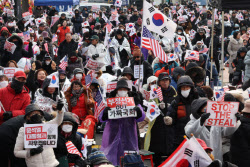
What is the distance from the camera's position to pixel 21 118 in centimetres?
770

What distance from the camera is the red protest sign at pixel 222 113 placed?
25.1 feet

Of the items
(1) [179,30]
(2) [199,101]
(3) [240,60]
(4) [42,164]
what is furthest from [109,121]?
(1) [179,30]

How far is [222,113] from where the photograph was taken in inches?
305

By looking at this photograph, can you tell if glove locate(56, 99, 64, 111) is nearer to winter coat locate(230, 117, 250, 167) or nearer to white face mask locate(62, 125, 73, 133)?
white face mask locate(62, 125, 73, 133)

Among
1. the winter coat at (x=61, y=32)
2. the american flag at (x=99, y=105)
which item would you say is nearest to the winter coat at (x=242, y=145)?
the american flag at (x=99, y=105)

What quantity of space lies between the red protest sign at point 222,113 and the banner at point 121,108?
5.40 ft

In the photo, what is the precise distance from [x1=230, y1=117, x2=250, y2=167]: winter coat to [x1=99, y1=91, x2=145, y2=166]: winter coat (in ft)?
6.76

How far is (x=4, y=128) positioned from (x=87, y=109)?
3565 mm

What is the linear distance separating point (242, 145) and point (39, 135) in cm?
242

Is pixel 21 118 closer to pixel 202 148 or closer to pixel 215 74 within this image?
pixel 202 148

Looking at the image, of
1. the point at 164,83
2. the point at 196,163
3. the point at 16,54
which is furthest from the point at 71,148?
the point at 16,54

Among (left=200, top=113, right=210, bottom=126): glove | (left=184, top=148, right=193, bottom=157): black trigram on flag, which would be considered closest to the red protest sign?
(left=200, top=113, right=210, bottom=126): glove

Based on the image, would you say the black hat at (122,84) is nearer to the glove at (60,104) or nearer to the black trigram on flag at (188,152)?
the glove at (60,104)

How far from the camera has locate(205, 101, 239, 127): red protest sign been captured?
7652 mm
